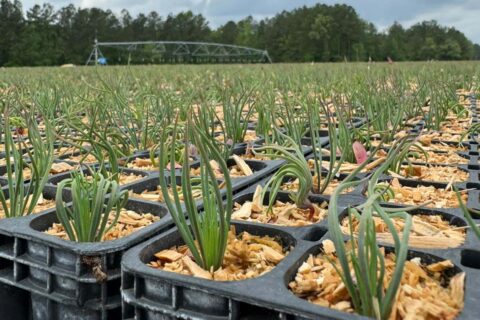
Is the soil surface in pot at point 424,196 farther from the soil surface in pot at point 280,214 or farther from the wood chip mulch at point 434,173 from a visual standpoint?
the soil surface in pot at point 280,214

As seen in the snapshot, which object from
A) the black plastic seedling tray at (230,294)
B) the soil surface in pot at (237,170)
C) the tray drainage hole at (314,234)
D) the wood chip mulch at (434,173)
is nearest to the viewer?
the black plastic seedling tray at (230,294)

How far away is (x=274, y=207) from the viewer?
1346 millimetres

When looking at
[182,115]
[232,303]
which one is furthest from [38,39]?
[232,303]

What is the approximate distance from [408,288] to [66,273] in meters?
0.60

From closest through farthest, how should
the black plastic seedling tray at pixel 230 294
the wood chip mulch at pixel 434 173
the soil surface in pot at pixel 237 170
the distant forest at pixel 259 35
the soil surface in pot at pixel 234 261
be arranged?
the black plastic seedling tray at pixel 230 294 < the soil surface in pot at pixel 234 261 < the wood chip mulch at pixel 434 173 < the soil surface in pot at pixel 237 170 < the distant forest at pixel 259 35

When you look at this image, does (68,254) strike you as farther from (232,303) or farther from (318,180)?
(318,180)

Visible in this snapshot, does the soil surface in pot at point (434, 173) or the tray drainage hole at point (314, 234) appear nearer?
the tray drainage hole at point (314, 234)

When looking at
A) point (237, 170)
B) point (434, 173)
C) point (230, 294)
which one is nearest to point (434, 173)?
point (434, 173)

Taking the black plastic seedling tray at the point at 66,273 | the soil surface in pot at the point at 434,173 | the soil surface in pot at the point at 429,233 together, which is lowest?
the black plastic seedling tray at the point at 66,273

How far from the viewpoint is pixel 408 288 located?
2.63 feet

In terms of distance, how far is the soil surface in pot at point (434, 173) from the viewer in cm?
158

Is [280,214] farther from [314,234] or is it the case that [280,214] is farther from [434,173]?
[434,173]

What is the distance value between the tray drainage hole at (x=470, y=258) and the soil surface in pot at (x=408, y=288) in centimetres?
8

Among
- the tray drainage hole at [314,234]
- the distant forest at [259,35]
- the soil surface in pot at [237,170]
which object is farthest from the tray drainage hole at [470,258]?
the distant forest at [259,35]
